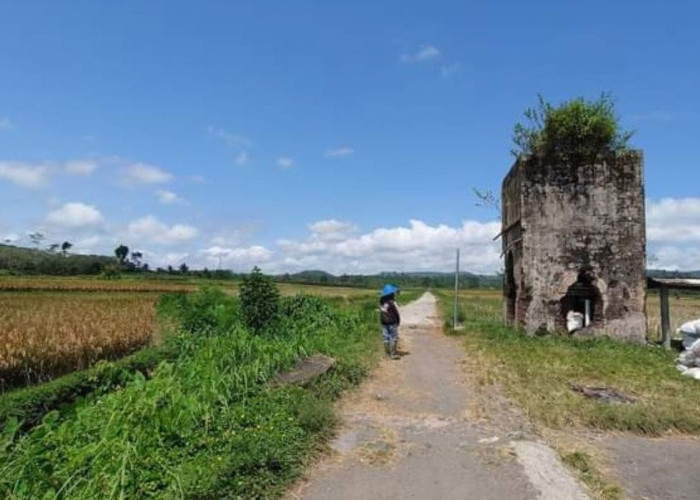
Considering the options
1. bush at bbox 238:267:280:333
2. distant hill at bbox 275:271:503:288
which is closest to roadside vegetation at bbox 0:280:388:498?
bush at bbox 238:267:280:333

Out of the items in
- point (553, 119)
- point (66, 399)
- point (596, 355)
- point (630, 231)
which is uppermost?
point (553, 119)

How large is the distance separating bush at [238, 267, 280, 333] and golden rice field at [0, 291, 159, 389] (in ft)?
12.4

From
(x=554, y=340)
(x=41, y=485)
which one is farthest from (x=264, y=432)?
(x=554, y=340)

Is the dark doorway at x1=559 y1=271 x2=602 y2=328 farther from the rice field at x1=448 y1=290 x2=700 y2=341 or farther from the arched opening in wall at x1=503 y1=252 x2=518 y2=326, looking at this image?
the rice field at x1=448 y1=290 x2=700 y2=341

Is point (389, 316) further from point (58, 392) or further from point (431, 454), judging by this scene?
point (58, 392)

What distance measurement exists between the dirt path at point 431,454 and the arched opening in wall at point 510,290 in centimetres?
810

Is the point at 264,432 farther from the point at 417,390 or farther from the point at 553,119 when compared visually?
the point at 553,119

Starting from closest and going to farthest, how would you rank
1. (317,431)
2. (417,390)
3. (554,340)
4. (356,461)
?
(356,461)
(317,431)
(417,390)
(554,340)

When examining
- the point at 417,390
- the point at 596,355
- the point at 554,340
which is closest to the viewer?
the point at 417,390

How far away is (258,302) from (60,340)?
5161mm

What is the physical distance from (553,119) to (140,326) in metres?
14.2

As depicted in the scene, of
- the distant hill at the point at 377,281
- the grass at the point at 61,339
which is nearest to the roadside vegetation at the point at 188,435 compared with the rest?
the grass at the point at 61,339

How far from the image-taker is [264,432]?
224 inches

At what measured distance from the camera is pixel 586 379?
31.2 ft
